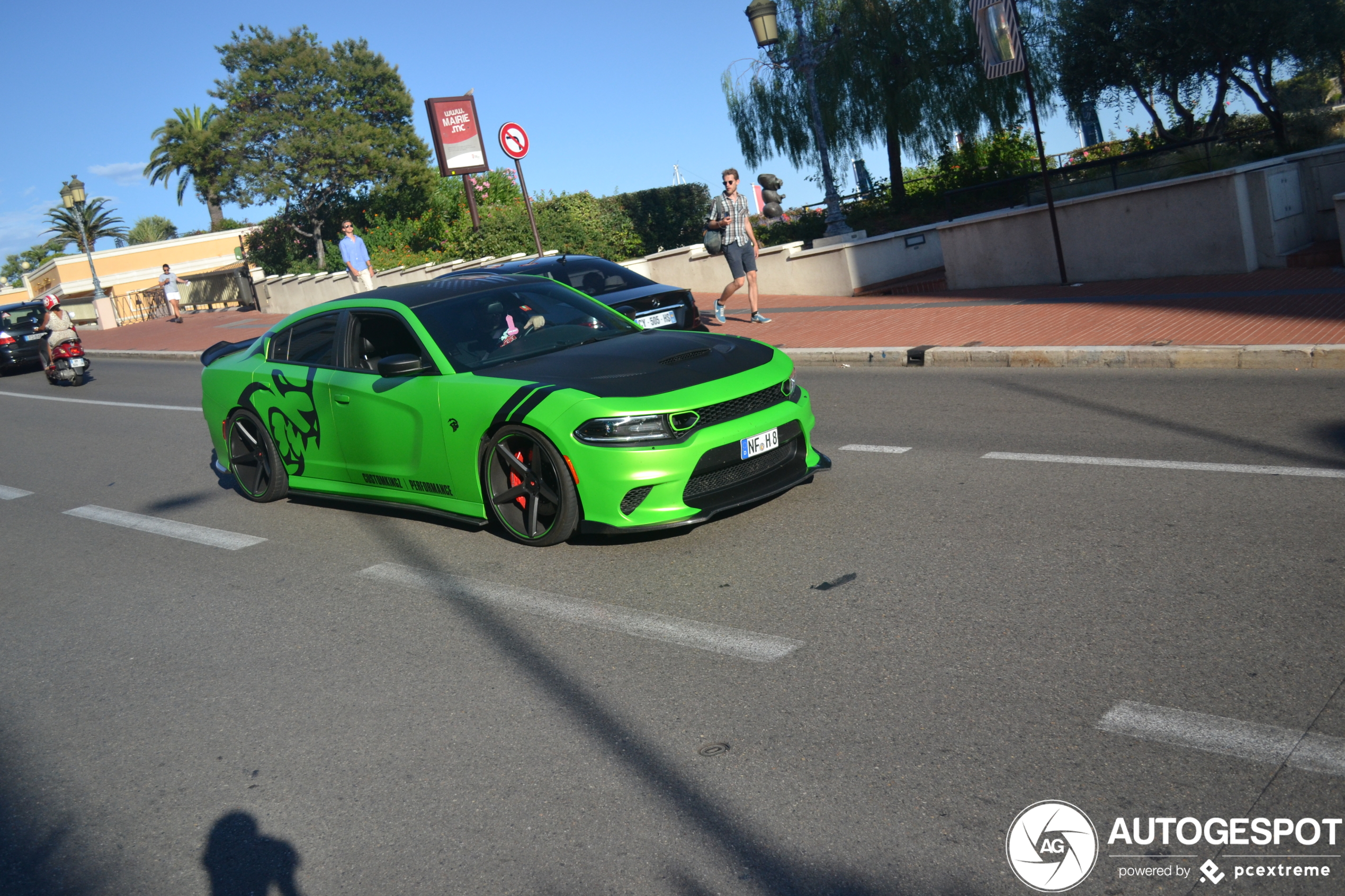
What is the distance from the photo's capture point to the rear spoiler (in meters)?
8.89

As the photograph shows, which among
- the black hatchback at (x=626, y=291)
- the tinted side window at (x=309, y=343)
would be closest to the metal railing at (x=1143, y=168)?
the black hatchback at (x=626, y=291)

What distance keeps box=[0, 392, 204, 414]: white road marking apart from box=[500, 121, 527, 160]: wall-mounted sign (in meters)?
7.32

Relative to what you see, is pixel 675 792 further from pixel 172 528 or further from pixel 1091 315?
pixel 1091 315

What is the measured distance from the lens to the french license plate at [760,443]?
5.86 metres

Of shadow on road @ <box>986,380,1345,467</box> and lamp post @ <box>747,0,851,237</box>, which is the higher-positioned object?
lamp post @ <box>747,0,851,237</box>

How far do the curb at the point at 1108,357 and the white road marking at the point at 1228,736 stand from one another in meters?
6.04

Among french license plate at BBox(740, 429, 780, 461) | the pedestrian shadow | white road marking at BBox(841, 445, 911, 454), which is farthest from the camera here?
white road marking at BBox(841, 445, 911, 454)

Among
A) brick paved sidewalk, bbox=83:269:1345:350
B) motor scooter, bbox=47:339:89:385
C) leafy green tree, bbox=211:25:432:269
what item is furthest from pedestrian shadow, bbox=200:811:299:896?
leafy green tree, bbox=211:25:432:269

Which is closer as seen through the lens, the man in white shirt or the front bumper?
the front bumper

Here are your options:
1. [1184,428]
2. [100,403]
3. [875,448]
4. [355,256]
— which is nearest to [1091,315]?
[1184,428]

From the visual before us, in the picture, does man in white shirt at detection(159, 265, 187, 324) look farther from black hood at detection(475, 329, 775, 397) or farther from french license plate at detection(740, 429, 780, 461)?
french license plate at detection(740, 429, 780, 461)

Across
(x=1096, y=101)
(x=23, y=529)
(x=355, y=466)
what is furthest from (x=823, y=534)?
(x=1096, y=101)

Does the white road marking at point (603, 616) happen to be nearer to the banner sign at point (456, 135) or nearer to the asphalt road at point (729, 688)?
the asphalt road at point (729, 688)

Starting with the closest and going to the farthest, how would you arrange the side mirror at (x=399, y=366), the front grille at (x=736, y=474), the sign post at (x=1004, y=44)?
the front grille at (x=736, y=474), the side mirror at (x=399, y=366), the sign post at (x=1004, y=44)
